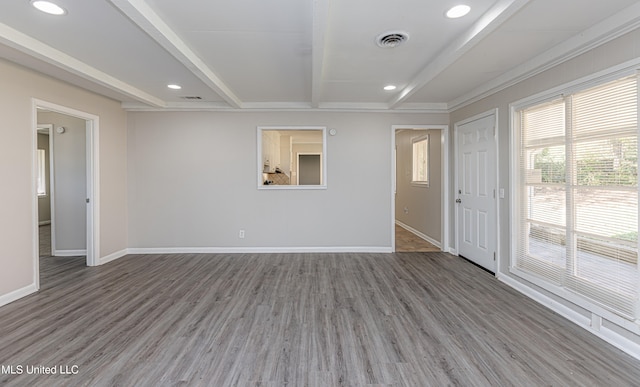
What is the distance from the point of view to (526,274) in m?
3.22

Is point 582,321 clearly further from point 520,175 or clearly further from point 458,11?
point 458,11

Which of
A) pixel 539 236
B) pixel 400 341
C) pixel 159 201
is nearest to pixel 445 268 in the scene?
pixel 539 236

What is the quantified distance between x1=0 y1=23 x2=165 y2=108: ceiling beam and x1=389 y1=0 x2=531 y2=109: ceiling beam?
3.75 metres

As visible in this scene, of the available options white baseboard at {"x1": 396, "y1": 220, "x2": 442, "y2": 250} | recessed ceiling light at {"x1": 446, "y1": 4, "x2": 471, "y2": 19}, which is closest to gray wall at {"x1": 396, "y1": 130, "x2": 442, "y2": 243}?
white baseboard at {"x1": 396, "y1": 220, "x2": 442, "y2": 250}

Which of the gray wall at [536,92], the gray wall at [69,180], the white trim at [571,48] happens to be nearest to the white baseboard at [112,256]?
the gray wall at [69,180]

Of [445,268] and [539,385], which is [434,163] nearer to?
[445,268]

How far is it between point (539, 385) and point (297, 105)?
430cm

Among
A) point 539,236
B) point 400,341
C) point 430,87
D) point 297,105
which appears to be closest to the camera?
point 400,341

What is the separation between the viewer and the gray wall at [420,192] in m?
5.30

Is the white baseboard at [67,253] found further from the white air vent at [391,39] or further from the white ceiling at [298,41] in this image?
the white air vent at [391,39]

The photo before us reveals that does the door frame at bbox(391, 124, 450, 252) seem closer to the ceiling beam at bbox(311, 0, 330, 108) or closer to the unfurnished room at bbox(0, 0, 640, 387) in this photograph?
the unfurnished room at bbox(0, 0, 640, 387)

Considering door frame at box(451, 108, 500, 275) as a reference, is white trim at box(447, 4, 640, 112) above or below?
above

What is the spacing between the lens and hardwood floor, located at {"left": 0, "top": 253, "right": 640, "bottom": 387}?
1.88 meters

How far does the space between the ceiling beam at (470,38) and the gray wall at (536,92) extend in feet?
3.12
